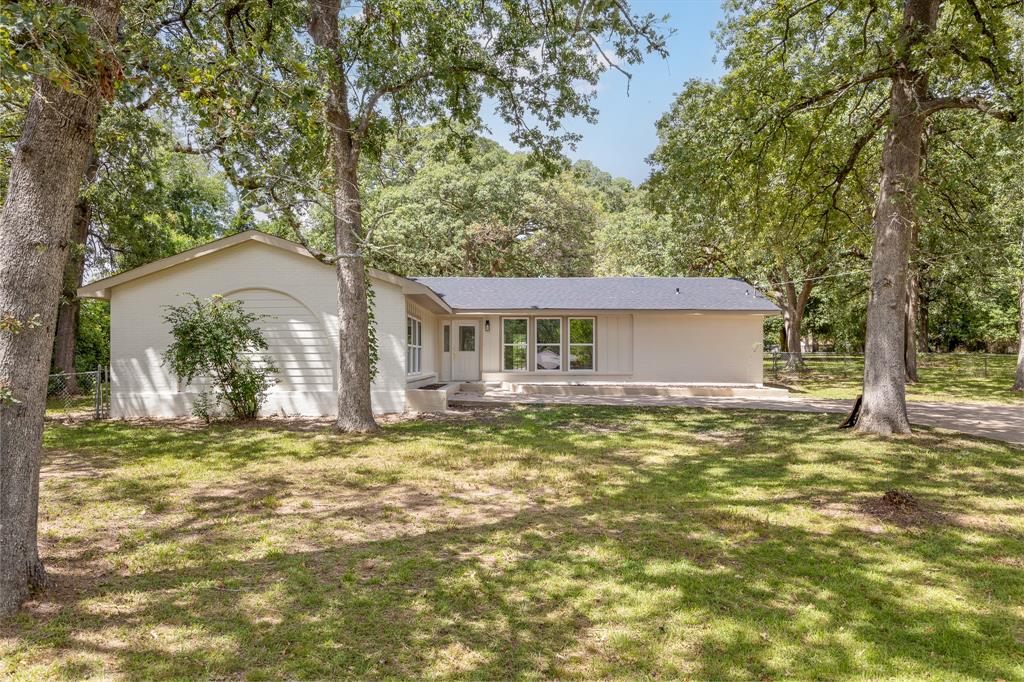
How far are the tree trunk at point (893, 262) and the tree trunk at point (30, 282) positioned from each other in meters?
10.5

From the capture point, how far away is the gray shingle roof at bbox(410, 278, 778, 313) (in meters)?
18.6

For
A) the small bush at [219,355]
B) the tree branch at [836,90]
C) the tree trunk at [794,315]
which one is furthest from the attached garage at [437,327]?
the tree branch at [836,90]

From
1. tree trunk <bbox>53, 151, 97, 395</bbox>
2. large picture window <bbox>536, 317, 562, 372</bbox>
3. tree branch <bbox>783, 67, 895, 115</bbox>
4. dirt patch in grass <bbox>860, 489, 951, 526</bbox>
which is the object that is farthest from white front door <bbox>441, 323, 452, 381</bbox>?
dirt patch in grass <bbox>860, 489, 951, 526</bbox>

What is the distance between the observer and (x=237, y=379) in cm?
1151

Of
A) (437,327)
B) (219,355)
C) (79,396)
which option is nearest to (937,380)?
(437,327)

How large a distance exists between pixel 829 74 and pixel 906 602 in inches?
385

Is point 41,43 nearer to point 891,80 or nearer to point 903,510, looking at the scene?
point 903,510

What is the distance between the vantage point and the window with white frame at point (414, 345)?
15453mm

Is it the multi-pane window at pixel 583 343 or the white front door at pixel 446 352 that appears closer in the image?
the multi-pane window at pixel 583 343

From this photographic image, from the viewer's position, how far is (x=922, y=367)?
94.0 feet

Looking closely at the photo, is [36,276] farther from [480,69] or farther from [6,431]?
[480,69]

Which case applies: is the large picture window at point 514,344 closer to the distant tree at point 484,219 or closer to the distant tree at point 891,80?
the distant tree at point 484,219

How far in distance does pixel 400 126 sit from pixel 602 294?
9.76 metres

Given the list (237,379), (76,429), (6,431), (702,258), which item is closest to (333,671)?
(6,431)
